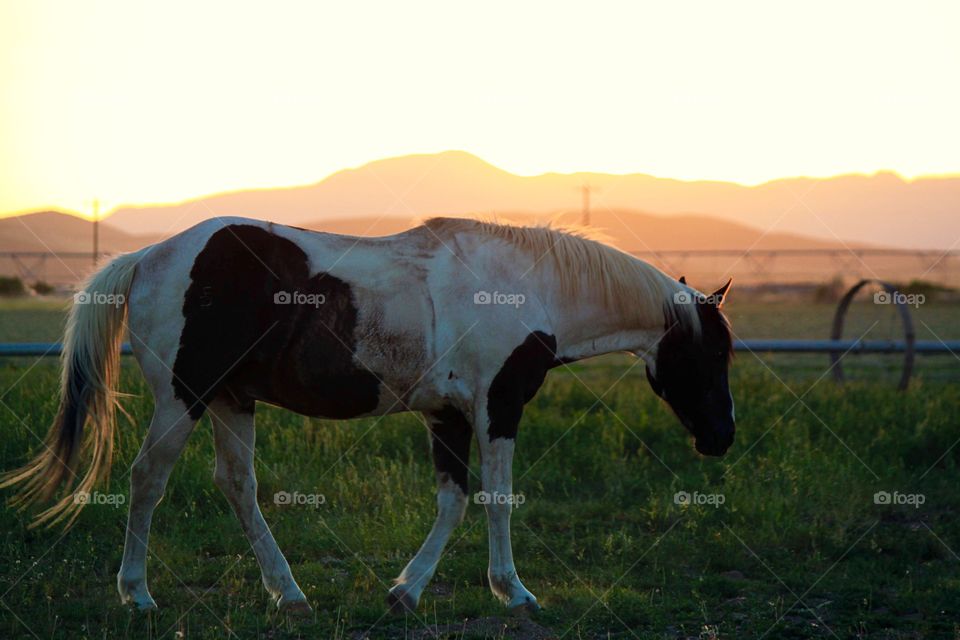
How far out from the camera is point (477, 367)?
498 centimetres

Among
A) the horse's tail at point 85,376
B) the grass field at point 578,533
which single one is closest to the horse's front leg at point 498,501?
the grass field at point 578,533

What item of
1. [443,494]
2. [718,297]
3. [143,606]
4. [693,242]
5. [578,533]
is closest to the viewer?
[143,606]

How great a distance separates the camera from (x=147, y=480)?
4715mm

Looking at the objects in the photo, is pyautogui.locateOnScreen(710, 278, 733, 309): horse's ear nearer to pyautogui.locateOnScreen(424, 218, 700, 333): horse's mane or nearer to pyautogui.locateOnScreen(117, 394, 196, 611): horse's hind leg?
pyautogui.locateOnScreen(424, 218, 700, 333): horse's mane

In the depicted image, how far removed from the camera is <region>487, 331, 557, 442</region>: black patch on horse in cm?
498

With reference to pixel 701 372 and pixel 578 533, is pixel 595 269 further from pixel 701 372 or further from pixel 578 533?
pixel 578 533

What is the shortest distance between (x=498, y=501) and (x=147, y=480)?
1717 mm

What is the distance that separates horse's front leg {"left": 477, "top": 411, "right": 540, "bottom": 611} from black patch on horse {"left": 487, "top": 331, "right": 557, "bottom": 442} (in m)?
0.04

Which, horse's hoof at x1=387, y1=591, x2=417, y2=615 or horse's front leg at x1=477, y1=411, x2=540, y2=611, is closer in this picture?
horse's hoof at x1=387, y1=591, x2=417, y2=615

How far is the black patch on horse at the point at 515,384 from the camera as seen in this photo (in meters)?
4.98

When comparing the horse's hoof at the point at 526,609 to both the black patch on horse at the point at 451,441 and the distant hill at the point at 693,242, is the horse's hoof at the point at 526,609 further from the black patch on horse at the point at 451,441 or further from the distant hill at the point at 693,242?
the distant hill at the point at 693,242


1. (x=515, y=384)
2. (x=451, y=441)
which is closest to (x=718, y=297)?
(x=515, y=384)

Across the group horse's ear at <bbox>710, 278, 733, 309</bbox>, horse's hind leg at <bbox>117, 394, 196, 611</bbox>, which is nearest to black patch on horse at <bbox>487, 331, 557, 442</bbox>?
horse's ear at <bbox>710, 278, 733, 309</bbox>

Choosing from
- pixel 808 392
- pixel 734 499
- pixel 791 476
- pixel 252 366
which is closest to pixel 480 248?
pixel 252 366
